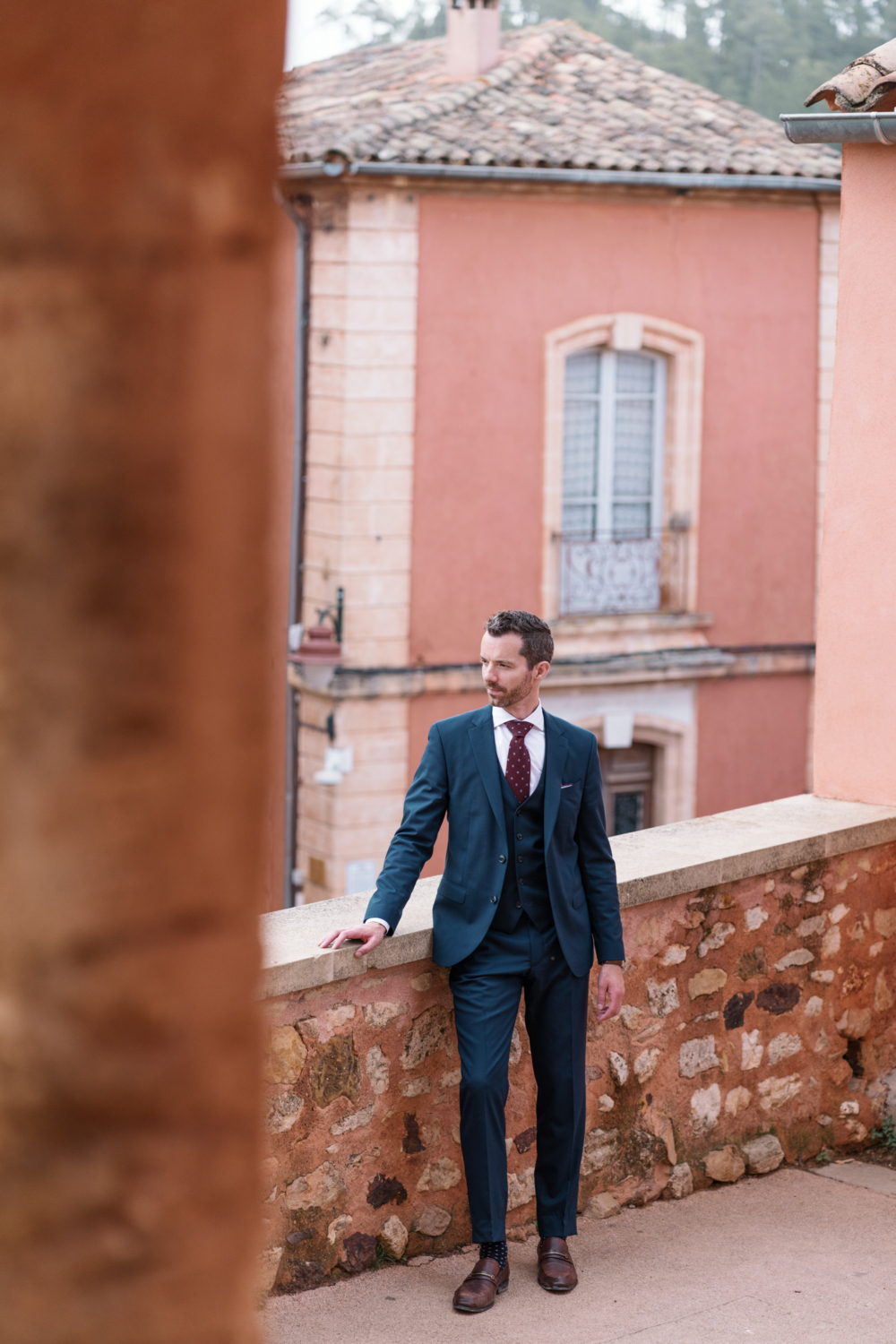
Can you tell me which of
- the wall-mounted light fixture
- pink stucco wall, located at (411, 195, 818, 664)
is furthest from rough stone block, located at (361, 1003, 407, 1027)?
pink stucco wall, located at (411, 195, 818, 664)

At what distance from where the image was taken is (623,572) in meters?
14.5

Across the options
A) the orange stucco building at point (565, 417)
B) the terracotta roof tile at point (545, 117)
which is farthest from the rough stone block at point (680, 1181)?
the terracotta roof tile at point (545, 117)

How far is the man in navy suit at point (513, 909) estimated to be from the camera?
12.4 feet

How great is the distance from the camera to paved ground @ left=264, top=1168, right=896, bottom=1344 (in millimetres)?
3615

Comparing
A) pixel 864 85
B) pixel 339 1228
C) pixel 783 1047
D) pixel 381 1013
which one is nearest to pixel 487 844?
pixel 381 1013

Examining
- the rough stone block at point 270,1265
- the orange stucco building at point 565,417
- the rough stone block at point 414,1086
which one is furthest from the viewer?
the orange stucco building at point 565,417

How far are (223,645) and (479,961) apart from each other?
3051 mm

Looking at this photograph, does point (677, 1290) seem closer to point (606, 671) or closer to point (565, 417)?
point (606, 671)

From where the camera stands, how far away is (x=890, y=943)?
5.26 metres

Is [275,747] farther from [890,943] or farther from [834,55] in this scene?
[834,55]

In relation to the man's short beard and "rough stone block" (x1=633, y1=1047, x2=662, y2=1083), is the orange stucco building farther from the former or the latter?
the man's short beard

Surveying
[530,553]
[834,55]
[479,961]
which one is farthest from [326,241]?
[834,55]

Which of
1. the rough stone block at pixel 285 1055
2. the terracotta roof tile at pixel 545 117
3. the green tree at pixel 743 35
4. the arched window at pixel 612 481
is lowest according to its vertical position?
the rough stone block at pixel 285 1055

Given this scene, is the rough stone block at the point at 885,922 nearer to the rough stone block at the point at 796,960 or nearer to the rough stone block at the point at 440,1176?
the rough stone block at the point at 796,960
